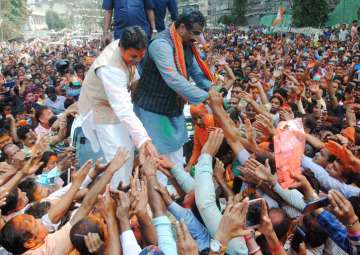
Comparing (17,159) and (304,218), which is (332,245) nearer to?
(304,218)

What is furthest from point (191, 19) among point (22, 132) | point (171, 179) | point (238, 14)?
point (238, 14)

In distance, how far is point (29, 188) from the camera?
375cm

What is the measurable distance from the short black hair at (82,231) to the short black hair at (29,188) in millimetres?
1325

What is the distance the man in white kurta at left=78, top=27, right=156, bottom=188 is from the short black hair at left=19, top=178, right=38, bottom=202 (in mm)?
584

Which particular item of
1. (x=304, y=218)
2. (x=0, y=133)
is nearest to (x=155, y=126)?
(x=304, y=218)

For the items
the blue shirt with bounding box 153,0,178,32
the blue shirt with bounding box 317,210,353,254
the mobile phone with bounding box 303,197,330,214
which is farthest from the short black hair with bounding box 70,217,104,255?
the blue shirt with bounding box 153,0,178,32

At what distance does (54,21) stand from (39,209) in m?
110

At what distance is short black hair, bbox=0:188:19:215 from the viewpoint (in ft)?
10.7

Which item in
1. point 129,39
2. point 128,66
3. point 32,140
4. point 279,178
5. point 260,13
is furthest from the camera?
point 260,13

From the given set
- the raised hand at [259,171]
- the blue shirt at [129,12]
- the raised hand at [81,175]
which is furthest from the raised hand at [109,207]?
the blue shirt at [129,12]

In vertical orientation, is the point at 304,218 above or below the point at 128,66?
below

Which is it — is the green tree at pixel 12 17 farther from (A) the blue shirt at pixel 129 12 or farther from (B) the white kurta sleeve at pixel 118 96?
(B) the white kurta sleeve at pixel 118 96

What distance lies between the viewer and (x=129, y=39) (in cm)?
321

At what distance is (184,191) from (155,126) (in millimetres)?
836
